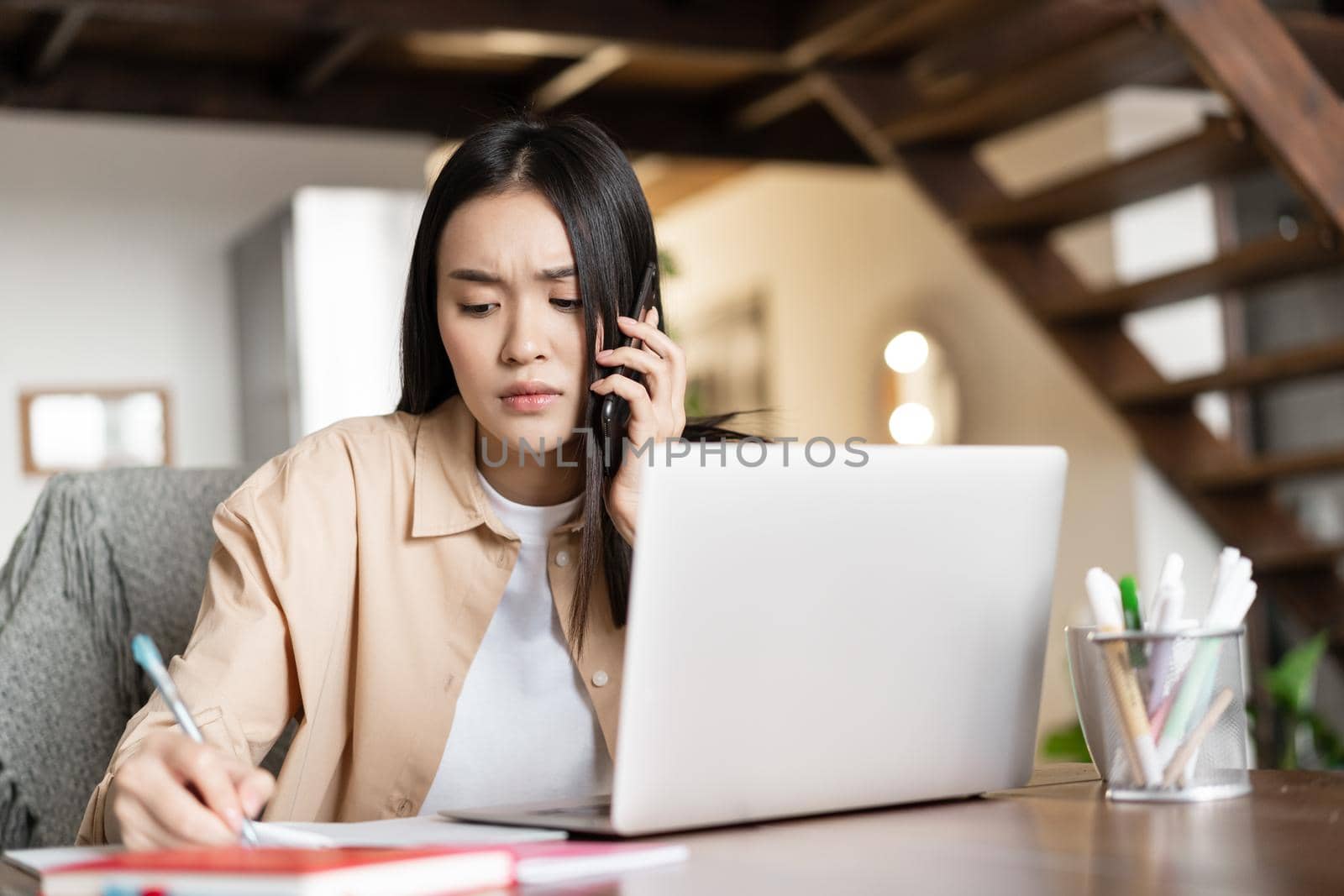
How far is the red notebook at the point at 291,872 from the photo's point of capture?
0.80 meters

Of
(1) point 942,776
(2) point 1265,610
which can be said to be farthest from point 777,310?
(1) point 942,776

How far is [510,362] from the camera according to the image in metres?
1.49

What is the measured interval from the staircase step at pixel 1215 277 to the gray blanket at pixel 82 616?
2109 mm

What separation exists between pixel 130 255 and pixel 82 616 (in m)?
2.99

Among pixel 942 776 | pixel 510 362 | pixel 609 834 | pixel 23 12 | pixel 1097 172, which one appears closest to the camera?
pixel 609 834

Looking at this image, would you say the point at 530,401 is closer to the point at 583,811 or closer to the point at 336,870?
the point at 583,811

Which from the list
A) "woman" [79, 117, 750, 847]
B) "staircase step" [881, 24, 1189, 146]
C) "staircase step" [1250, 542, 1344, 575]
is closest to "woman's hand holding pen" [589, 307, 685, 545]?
"woman" [79, 117, 750, 847]

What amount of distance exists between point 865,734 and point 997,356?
382cm

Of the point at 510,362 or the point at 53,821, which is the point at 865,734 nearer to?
the point at 510,362

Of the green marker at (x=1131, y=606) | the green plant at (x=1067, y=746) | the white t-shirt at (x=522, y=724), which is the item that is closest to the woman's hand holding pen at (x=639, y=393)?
the white t-shirt at (x=522, y=724)

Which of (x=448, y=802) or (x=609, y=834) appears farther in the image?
(x=448, y=802)

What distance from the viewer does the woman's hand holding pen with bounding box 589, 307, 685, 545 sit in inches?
59.5

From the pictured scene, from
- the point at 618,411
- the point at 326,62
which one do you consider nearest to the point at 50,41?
the point at 326,62

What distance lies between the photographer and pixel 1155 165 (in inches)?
123
